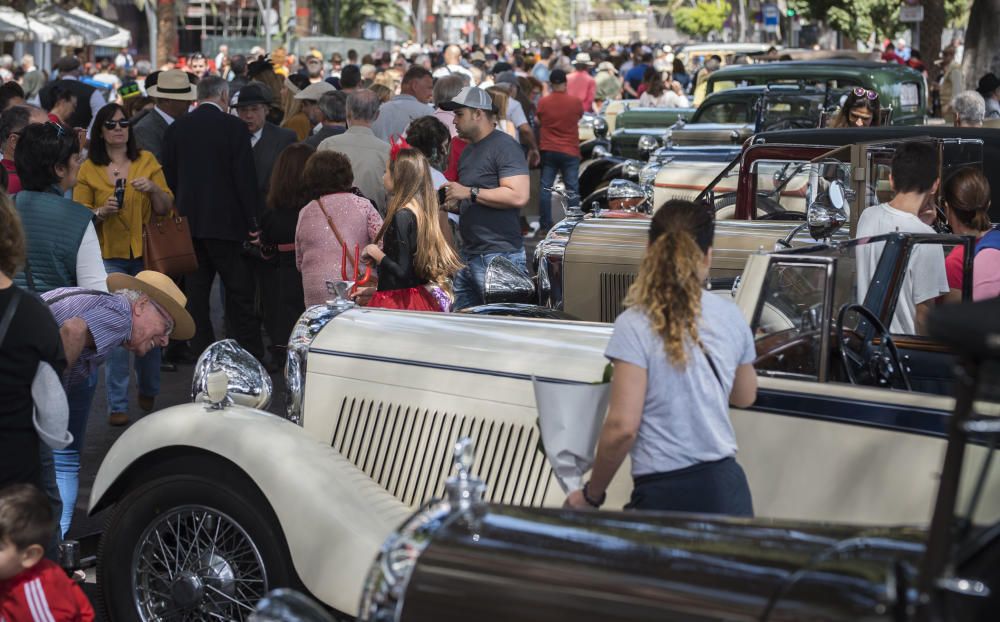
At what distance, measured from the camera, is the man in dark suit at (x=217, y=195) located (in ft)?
30.5

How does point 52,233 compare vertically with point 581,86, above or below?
below

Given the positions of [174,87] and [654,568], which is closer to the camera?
[654,568]

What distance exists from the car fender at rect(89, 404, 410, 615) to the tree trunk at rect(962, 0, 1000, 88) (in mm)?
17335

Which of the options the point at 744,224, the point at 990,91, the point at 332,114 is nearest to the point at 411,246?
the point at 744,224

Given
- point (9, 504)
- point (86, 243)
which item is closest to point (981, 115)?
point (86, 243)

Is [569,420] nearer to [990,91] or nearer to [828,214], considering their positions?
[828,214]

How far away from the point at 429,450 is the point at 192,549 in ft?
2.96

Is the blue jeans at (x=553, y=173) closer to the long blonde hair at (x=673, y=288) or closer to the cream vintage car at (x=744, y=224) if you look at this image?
the cream vintage car at (x=744, y=224)

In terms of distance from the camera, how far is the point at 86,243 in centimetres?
606

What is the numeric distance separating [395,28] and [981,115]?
55.7 meters

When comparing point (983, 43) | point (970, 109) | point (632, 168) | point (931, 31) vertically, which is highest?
point (931, 31)

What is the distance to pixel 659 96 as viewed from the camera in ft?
68.9

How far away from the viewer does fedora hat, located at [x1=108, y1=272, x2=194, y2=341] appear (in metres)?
5.58

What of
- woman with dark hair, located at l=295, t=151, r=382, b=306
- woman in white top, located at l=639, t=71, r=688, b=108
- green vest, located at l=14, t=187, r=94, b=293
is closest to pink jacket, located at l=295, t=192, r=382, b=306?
woman with dark hair, located at l=295, t=151, r=382, b=306
